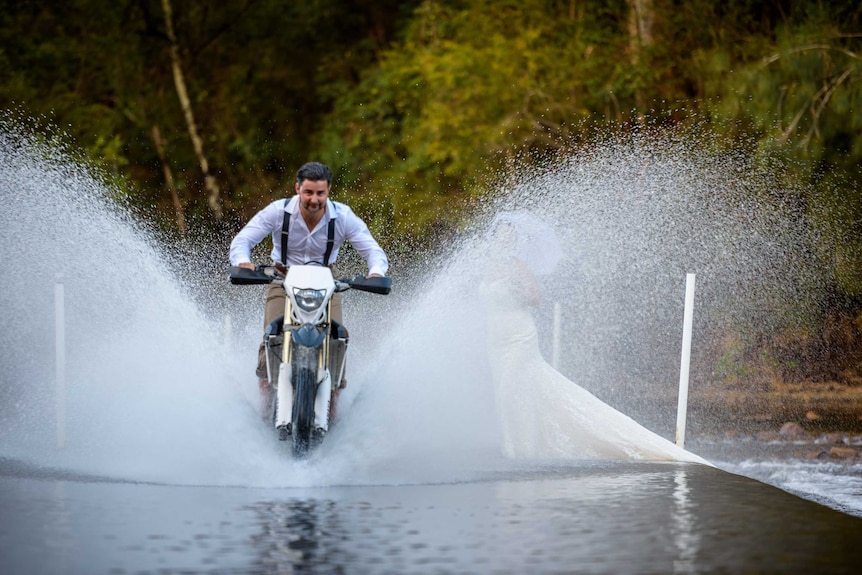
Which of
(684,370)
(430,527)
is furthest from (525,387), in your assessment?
(430,527)

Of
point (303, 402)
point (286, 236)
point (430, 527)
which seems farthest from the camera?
point (286, 236)

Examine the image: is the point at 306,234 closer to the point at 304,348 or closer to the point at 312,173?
the point at 312,173

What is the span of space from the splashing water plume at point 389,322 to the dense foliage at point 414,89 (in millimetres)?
1154

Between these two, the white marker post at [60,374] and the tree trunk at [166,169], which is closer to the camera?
the white marker post at [60,374]

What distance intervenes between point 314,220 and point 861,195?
1186 cm

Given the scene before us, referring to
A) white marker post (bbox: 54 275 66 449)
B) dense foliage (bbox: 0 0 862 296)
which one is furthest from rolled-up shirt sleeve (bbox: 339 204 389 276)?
dense foliage (bbox: 0 0 862 296)

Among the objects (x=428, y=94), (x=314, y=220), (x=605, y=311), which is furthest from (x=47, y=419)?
(x=428, y=94)

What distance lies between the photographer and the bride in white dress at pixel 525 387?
11.5m

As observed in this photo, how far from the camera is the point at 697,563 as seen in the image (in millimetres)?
7008

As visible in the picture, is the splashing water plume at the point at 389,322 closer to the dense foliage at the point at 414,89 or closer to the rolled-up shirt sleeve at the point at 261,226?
the dense foliage at the point at 414,89

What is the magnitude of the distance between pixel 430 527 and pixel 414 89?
29.2 m

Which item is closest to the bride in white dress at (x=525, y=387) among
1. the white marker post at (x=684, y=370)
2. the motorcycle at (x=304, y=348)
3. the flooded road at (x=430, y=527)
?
the white marker post at (x=684, y=370)

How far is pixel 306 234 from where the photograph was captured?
10.2 meters

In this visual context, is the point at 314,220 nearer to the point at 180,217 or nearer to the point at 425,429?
the point at 425,429
